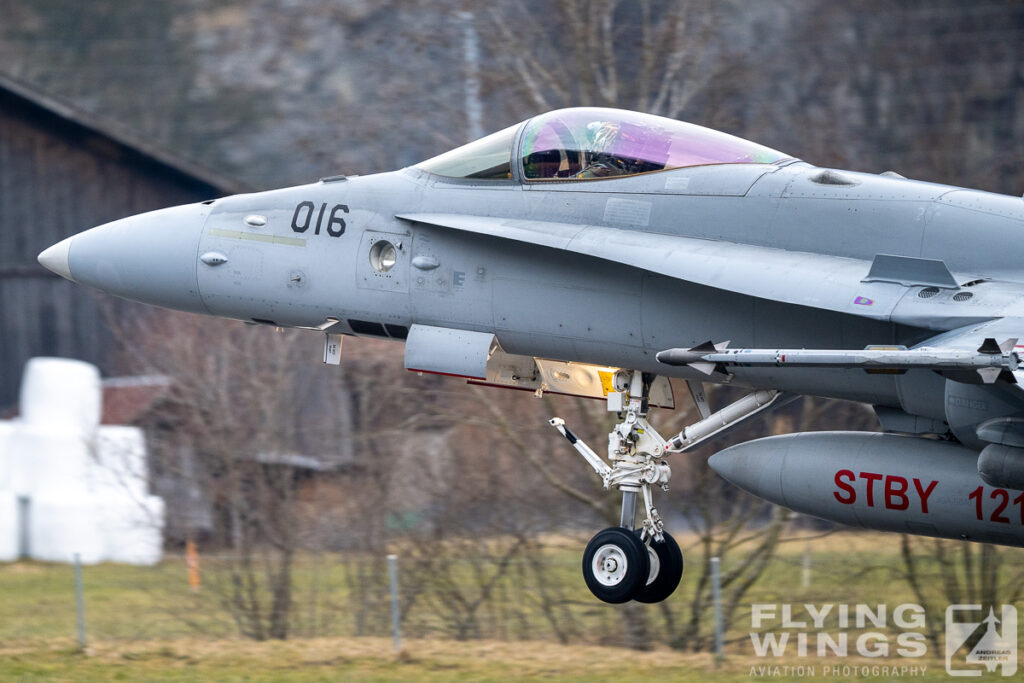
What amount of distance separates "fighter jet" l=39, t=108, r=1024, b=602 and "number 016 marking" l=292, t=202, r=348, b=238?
2 centimetres

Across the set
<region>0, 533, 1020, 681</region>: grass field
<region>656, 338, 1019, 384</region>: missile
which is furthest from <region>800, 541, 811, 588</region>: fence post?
<region>656, 338, 1019, 384</region>: missile

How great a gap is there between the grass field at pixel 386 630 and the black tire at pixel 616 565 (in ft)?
14.6

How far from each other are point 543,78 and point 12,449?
40.1 feet

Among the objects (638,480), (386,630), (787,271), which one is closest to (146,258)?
(638,480)

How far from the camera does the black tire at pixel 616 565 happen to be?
9.09 metres

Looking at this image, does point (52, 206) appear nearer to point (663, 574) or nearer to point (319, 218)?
point (319, 218)

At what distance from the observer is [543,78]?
738 inches

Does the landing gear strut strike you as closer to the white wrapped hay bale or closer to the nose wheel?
the nose wheel

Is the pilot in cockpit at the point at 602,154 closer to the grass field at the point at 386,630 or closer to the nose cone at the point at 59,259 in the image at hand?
the nose cone at the point at 59,259

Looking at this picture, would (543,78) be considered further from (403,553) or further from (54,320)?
(54,320)

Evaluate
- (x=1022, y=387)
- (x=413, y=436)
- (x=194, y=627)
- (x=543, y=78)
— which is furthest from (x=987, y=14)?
(x=1022, y=387)

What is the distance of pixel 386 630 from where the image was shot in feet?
56.6

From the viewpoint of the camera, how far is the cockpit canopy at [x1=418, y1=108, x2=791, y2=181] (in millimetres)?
9148

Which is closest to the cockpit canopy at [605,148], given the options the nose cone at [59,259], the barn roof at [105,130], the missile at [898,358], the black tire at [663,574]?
the missile at [898,358]
